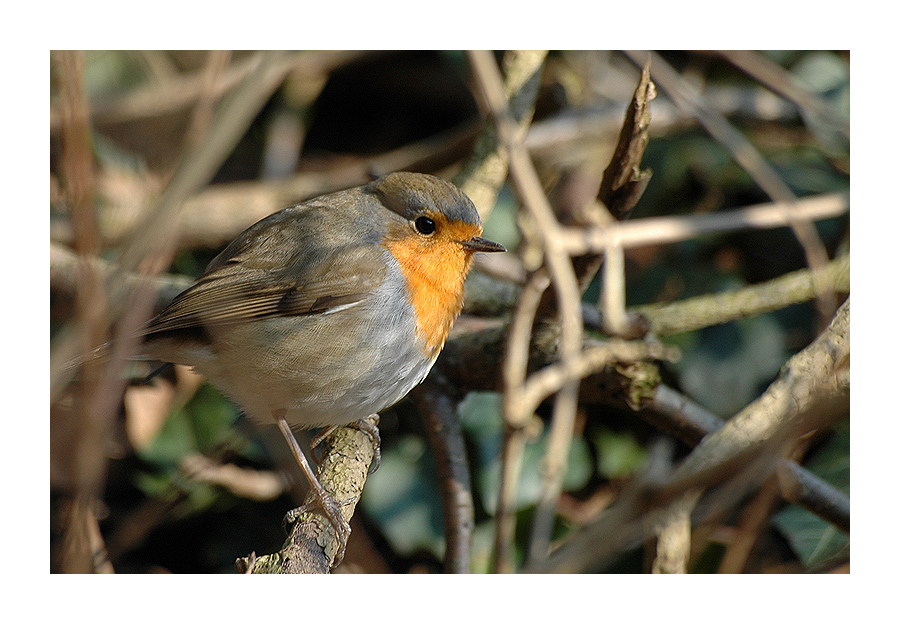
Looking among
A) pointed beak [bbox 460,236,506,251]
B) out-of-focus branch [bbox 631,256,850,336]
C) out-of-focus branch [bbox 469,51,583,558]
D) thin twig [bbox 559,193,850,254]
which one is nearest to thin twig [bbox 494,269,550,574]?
out-of-focus branch [bbox 469,51,583,558]

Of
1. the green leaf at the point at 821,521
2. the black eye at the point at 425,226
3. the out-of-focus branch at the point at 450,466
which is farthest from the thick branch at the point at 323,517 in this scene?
the green leaf at the point at 821,521

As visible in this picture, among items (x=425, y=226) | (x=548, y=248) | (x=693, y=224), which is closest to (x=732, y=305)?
(x=693, y=224)

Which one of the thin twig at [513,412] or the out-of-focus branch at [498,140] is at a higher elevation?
the out-of-focus branch at [498,140]

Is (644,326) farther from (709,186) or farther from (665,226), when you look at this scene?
(709,186)

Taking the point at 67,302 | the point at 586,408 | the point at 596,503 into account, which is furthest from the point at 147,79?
the point at 596,503

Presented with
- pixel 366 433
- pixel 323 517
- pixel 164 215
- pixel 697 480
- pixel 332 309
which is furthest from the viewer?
pixel 366 433

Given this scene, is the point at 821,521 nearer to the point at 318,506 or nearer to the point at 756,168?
the point at 756,168

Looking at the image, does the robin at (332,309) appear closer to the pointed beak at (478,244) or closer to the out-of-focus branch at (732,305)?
the pointed beak at (478,244)
